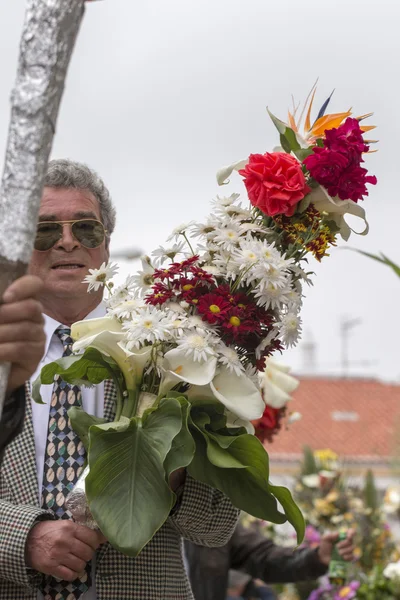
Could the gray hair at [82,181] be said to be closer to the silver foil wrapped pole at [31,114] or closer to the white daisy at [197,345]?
the white daisy at [197,345]

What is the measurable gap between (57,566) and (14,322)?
1.19 metres

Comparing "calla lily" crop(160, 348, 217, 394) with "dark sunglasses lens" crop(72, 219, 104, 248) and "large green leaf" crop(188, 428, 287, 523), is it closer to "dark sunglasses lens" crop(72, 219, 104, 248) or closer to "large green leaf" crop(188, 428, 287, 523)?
"large green leaf" crop(188, 428, 287, 523)

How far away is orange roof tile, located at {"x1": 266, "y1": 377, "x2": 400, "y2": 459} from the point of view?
100 feet

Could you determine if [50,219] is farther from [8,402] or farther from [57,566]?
[8,402]

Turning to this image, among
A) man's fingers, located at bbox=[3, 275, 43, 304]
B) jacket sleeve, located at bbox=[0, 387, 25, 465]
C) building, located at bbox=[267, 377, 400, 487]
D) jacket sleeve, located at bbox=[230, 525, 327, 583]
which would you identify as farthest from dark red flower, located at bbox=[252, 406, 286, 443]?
building, located at bbox=[267, 377, 400, 487]

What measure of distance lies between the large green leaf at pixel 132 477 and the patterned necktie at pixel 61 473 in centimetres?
31

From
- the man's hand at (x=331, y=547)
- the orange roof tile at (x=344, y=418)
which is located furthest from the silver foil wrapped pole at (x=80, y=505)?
the orange roof tile at (x=344, y=418)

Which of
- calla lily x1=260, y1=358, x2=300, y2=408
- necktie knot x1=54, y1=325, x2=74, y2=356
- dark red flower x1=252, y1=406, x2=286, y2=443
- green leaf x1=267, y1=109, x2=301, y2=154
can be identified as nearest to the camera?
green leaf x1=267, y1=109, x2=301, y2=154

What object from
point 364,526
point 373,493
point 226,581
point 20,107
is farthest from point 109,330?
point 373,493

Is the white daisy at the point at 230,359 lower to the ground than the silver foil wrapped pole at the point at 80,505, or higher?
higher

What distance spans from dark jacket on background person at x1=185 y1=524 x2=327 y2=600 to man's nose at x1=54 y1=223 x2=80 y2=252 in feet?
8.63

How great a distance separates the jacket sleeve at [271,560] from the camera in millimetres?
5648

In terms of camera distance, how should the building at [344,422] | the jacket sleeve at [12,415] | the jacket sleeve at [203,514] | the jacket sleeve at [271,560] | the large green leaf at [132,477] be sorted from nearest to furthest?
1. the jacket sleeve at [12,415]
2. the large green leaf at [132,477]
3. the jacket sleeve at [203,514]
4. the jacket sleeve at [271,560]
5. the building at [344,422]

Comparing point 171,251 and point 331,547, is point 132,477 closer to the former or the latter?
point 171,251
